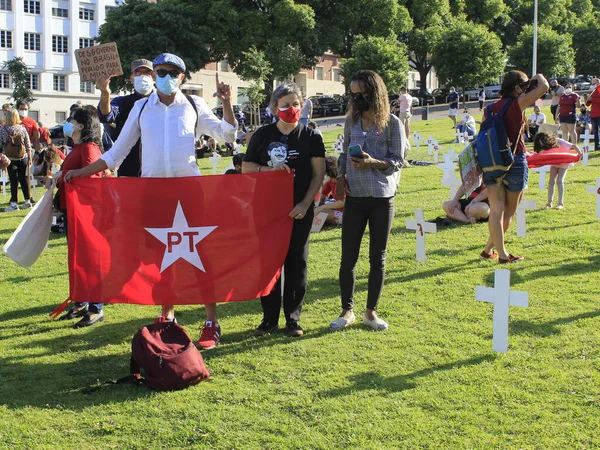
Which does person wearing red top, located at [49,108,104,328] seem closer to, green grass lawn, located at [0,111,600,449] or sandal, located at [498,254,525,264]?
green grass lawn, located at [0,111,600,449]

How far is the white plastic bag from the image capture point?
5.98 meters

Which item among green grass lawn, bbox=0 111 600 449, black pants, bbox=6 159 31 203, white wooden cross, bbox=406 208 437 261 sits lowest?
green grass lawn, bbox=0 111 600 449

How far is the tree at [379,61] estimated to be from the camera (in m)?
43.0

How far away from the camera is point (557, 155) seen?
986 centimetres

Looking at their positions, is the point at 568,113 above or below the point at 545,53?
below

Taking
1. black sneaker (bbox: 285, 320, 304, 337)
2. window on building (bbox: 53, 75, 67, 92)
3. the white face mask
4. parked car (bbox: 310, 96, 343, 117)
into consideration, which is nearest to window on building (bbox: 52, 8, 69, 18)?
window on building (bbox: 53, 75, 67, 92)

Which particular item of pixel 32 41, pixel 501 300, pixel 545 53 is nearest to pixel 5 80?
pixel 32 41

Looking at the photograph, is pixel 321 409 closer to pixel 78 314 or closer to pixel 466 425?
pixel 466 425

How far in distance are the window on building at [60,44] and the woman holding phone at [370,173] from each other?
57825 mm

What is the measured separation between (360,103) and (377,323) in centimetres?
178

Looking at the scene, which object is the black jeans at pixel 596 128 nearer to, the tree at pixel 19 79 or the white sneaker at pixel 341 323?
the white sneaker at pixel 341 323

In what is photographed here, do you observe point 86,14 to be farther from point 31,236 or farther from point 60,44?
point 31,236

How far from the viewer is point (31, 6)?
188 ft

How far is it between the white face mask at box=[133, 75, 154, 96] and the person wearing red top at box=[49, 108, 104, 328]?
1.94 ft
